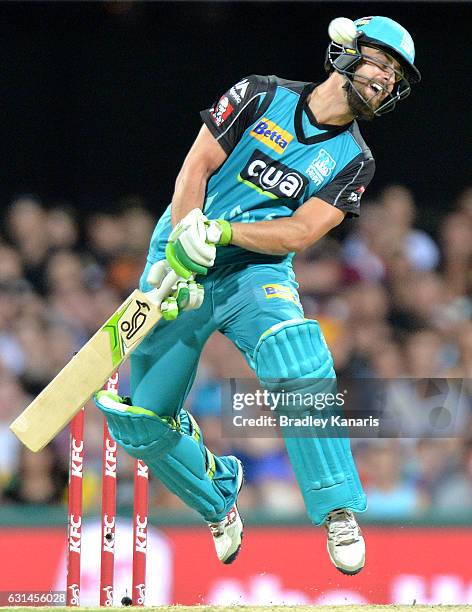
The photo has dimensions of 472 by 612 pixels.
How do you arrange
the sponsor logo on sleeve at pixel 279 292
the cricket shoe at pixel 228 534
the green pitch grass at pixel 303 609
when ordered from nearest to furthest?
the sponsor logo on sleeve at pixel 279 292 < the green pitch grass at pixel 303 609 < the cricket shoe at pixel 228 534

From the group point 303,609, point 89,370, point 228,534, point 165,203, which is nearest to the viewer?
point 89,370

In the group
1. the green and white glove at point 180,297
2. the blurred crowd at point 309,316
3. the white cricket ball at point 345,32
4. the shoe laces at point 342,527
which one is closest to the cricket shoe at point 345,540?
the shoe laces at point 342,527

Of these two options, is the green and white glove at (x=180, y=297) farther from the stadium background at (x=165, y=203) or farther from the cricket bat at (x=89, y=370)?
the stadium background at (x=165, y=203)

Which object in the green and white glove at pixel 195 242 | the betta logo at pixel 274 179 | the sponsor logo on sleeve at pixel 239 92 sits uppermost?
the sponsor logo on sleeve at pixel 239 92

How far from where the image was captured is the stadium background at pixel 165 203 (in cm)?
590

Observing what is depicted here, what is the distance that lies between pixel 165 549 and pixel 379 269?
2.34 metres

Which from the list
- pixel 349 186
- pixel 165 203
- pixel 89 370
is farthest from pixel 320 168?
pixel 165 203

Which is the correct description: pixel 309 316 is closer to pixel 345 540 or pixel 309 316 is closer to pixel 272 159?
pixel 272 159

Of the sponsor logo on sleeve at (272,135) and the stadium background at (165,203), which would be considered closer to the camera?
the sponsor logo on sleeve at (272,135)

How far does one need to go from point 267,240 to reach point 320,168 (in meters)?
0.32

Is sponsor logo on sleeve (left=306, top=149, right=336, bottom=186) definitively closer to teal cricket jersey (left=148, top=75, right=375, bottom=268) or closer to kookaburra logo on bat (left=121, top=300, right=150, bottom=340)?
teal cricket jersey (left=148, top=75, right=375, bottom=268)

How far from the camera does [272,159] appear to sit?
3920 mm

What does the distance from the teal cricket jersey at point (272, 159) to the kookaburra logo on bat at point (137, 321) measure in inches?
12.0

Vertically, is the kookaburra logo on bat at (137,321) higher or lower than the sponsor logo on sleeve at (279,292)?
lower
